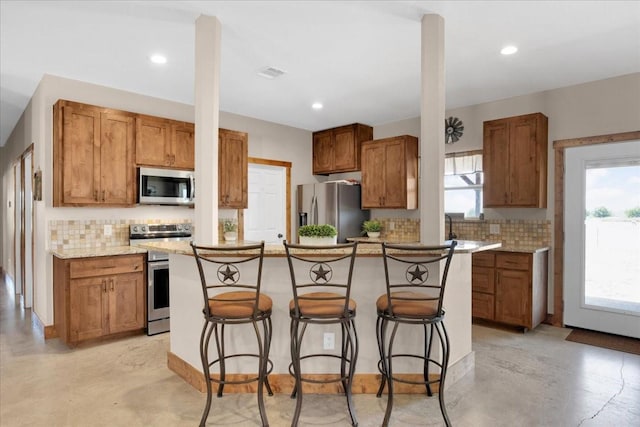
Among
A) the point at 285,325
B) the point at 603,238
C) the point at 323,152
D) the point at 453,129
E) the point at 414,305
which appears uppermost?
the point at 453,129

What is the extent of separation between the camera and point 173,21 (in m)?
2.68

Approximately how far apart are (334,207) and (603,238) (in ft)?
10.6

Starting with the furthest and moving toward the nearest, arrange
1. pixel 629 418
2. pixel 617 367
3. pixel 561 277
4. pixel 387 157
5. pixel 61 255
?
pixel 387 157 < pixel 561 277 < pixel 61 255 < pixel 617 367 < pixel 629 418

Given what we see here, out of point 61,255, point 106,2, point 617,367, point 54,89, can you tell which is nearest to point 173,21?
point 106,2

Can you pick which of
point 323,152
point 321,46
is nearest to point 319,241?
point 321,46

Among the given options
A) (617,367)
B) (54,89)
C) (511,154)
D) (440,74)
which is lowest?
(617,367)

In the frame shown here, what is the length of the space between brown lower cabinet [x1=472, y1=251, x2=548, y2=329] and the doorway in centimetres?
294

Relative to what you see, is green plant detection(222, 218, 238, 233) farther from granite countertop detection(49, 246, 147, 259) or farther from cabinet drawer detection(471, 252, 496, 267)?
cabinet drawer detection(471, 252, 496, 267)

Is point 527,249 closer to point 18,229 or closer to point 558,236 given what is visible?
point 558,236

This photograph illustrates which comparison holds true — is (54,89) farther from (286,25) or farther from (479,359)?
(479,359)

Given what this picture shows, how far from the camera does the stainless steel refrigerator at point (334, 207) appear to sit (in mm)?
5457

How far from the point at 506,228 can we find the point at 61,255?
487 centimetres

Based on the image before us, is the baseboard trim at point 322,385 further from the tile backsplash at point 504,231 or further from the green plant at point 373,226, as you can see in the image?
the green plant at point 373,226

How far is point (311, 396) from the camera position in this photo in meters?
2.56
